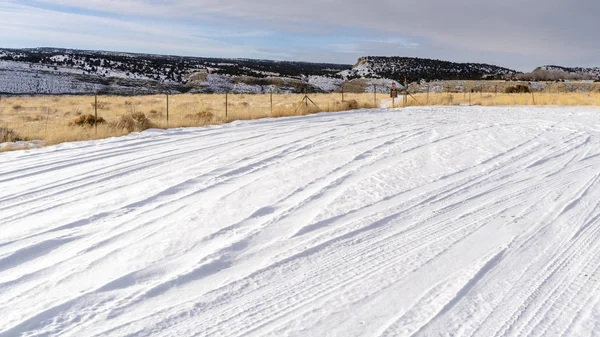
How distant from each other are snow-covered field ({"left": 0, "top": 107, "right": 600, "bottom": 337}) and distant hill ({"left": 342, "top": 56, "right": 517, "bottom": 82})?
9166 cm

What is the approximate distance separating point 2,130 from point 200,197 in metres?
10.0

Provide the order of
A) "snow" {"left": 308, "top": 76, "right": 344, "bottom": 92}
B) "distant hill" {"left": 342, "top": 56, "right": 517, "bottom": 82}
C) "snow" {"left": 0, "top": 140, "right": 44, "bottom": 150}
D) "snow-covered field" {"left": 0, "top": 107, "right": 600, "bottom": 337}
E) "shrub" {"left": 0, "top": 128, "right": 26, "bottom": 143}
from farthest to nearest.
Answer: "distant hill" {"left": 342, "top": 56, "right": 517, "bottom": 82}
"snow" {"left": 308, "top": 76, "right": 344, "bottom": 92}
"shrub" {"left": 0, "top": 128, "right": 26, "bottom": 143}
"snow" {"left": 0, "top": 140, "right": 44, "bottom": 150}
"snow-covered field" {"left": 0, "top": 107, "right": 600, "bottom": 337}

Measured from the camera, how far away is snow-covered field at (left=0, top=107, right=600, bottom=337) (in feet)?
12.4

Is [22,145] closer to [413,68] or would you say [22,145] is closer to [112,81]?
[112,81]

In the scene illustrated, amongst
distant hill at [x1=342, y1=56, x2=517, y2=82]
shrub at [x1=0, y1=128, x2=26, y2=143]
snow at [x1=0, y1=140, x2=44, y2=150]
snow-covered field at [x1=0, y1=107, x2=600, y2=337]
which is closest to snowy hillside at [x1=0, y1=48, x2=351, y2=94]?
distant hill at [x1=342, y1=56, x2=517, y2=82]

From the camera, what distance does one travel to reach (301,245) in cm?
520

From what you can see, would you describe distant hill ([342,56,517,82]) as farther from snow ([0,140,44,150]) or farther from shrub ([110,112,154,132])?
snow ([0,140,44,150])

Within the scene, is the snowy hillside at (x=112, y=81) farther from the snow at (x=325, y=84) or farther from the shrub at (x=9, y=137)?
the shrub at (x=9, y=137)

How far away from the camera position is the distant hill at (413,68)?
103 m

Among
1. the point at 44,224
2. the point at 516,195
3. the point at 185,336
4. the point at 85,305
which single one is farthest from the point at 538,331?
the point at 44,224

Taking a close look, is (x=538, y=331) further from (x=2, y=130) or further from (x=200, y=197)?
(x=2, y=130)

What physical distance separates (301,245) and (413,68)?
110m

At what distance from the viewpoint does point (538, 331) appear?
3611 mm

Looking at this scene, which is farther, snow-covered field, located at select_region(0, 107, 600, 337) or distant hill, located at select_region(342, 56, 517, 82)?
distant hill, located at select_region(342, 56, 517, 82)
